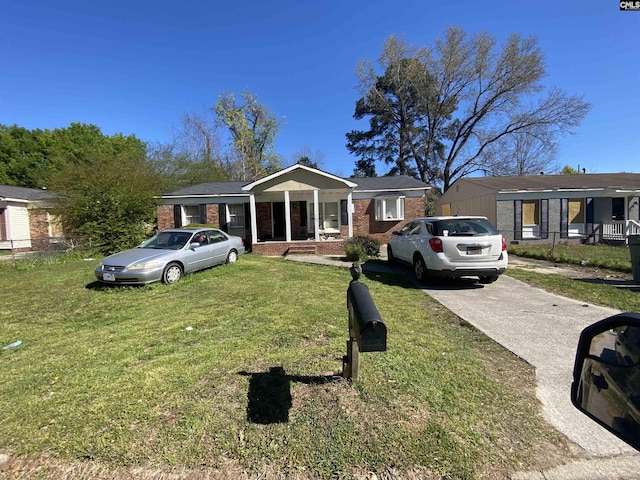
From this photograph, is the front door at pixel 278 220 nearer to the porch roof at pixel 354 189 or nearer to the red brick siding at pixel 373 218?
the porch roof at pixel 354 189

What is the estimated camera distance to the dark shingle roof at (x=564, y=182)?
61.7ft

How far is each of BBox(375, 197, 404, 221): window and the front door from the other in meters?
5.69

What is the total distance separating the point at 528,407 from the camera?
9.27 feet

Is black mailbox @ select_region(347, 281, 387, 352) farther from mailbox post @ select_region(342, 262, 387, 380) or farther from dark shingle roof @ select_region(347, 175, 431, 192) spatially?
dark shingle roof @ select_region(347, 175, 431, 192)

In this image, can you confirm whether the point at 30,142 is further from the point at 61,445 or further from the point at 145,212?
the point at 61,445

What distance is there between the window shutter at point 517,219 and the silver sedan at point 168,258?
Result: 640 inches

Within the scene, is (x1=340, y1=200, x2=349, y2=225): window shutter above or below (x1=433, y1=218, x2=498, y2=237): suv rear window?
above

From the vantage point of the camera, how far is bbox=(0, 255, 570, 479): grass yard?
217 centimetres

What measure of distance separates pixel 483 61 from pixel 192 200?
2878 cm

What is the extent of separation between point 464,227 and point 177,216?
15399 mm

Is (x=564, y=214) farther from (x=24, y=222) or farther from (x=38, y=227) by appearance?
(x=24, y=222)

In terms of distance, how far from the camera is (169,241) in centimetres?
915

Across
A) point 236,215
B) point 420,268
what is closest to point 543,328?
point 420,268

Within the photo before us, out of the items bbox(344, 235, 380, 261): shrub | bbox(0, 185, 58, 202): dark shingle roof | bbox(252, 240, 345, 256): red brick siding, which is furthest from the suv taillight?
bbox(0, 185, 58, 202): dark shingle roof
